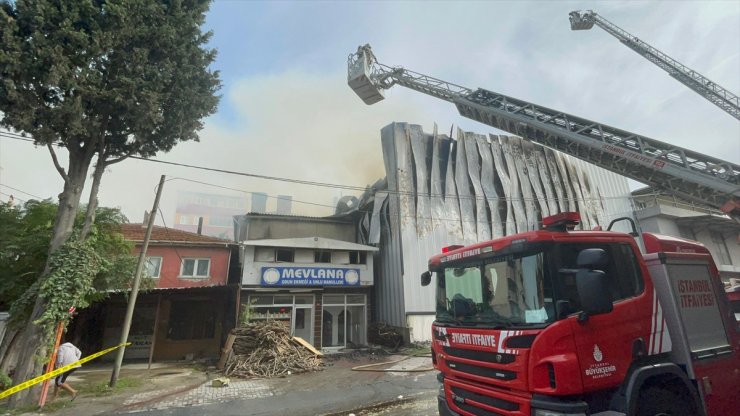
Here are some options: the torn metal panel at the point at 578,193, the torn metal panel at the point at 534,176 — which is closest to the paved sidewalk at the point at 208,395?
the torn metal panel at the point at 534,176

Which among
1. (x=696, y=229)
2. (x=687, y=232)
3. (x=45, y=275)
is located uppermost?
(x=696, y=229)

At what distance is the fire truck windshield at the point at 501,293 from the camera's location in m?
3.74

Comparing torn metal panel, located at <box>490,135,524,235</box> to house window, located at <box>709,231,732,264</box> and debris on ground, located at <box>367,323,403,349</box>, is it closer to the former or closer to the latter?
debris on ground, located at <box>367,323,403,349</box>

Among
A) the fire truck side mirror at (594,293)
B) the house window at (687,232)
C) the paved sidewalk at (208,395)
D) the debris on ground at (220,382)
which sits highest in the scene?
the house window at (687,232)

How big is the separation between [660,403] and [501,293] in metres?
2.19

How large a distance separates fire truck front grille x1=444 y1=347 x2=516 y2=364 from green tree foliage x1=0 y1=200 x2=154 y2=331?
32.0 ft

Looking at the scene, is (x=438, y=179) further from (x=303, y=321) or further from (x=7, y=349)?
(x=7, y=349)

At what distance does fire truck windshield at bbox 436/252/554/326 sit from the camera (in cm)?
374

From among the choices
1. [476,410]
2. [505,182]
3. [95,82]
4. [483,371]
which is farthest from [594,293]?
[505,182]

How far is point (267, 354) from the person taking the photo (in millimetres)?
12742

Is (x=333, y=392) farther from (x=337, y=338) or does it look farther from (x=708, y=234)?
(x=708, y=234)

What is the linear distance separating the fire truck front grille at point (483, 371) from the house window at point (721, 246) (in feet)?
99.9

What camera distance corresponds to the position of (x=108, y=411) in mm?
8250

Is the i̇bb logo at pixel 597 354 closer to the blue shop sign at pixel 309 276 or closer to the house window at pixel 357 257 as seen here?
the blue shop sign at pixel 309 276
